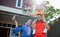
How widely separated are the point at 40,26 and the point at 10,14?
68 centimetres

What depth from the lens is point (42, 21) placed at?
9.32 ft

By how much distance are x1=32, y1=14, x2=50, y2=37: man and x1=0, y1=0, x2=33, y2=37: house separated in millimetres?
225

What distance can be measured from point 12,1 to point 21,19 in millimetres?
374

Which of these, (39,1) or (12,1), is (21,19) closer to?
(12,1)

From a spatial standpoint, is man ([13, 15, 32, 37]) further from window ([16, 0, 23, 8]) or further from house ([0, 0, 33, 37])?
window ([16, 0, 23, 8])

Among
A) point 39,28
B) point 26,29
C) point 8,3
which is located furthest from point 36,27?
point 8,3

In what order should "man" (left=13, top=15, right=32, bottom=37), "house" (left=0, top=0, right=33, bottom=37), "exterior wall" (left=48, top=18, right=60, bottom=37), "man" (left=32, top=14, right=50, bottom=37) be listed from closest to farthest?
"house" (left=0, top=0, right=33, bottom=37), "man" (left=13, top=15, right=32, bottom=37), "man" (left=32, top=14, right=50, bottom=37), "exterior wall" (left=48, top=18, right=60, bottom=37)

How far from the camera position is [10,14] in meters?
2.53

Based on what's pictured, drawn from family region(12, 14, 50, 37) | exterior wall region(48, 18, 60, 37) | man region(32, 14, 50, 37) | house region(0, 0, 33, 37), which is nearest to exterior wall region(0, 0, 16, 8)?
house region(0, 0, 33, 37)

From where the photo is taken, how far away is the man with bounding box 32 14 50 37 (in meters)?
2.79

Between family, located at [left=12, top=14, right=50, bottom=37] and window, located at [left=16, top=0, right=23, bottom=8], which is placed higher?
window, located at [left=16, top=0, right=23, bottom=8]

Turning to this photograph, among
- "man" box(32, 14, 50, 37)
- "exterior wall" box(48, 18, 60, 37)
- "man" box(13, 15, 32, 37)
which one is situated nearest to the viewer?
"man" box(13, 15, 32, 37)

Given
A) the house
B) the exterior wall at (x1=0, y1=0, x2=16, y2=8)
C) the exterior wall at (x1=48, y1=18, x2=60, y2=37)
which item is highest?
the exterior wall at (x1=0, y1=0, x2=16, y2=8)

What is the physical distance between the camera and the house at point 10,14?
244 cm
